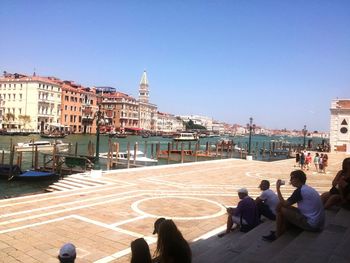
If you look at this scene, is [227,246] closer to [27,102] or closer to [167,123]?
[27,102]

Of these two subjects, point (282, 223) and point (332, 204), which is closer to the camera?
point (282, 223)

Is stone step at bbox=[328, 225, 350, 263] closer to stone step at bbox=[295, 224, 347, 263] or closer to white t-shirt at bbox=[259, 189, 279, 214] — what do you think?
stone step at bbox=[295, 224, 347, 263]

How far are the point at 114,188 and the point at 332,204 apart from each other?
9.31 meters

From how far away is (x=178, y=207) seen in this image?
1190 centimetres

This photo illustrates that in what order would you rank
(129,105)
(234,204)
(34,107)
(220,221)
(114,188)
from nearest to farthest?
(220,221), (234,204), (114,188), (34,107), (129,105)

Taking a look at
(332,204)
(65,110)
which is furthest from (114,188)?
(65,110)

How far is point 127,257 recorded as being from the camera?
737 cm

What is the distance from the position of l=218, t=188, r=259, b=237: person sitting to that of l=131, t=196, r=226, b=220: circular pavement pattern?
2662mm

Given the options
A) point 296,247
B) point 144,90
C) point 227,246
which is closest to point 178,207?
point 227,246

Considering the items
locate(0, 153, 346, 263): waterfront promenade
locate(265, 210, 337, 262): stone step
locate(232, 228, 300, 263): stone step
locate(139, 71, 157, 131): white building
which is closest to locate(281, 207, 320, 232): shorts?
locate(265, 210, 337, 262): stone step

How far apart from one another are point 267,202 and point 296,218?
2.20 metres

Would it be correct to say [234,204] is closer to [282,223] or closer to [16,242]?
[282,223]

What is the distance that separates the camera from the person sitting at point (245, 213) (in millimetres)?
7766

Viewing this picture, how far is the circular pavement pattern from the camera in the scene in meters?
10.9
